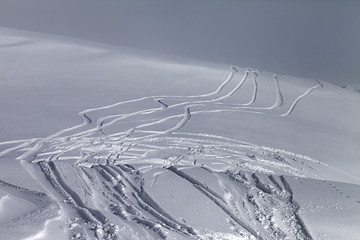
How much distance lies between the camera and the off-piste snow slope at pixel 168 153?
1.95 meters

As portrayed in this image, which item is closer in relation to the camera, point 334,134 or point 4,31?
point 334,134

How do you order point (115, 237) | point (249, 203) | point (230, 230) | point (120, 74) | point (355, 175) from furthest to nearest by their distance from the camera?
point (120, 74) → point (355, 175) → point (249, 203) → point (230, 230) → point (115, 237)

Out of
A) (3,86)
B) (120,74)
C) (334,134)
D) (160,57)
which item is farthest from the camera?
(160,57)

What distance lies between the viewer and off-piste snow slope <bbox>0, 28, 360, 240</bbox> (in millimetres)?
1948

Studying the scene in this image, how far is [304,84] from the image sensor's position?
441cm

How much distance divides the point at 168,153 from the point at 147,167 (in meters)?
0.23

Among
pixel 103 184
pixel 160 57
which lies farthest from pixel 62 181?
pixel 160 57

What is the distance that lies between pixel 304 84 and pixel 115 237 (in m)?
3.08

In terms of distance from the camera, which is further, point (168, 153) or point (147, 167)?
point (168, 153)

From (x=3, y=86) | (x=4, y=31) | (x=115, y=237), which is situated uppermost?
(x=4, y=31)

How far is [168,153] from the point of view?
259 cm

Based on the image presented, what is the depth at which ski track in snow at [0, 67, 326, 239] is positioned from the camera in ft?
6.30

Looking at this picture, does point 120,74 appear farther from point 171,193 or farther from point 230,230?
point 230,230

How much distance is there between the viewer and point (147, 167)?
2393mm
